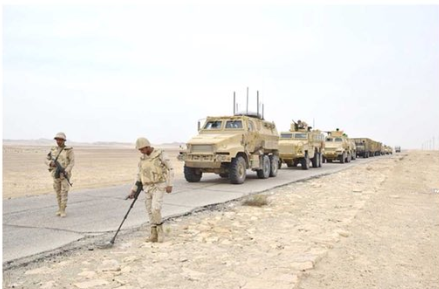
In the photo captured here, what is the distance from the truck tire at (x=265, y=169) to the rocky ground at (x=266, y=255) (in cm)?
695

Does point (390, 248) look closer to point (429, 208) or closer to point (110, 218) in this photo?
point (429, 208)

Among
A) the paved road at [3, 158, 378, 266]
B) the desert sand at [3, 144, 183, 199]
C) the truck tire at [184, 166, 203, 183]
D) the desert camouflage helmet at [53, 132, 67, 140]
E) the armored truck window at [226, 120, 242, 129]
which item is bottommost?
the desert sand at [3, 144, 183, 199]

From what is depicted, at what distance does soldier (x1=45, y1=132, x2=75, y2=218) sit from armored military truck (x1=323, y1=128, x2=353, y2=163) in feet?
83.2

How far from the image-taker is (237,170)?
45.0 ft

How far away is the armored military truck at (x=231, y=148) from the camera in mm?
13328

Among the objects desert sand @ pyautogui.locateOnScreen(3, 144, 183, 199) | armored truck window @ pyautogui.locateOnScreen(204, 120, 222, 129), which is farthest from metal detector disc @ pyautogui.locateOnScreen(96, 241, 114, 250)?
armored truck window @ pyautogui.locateOnScreen(204, 120, 222, 129)

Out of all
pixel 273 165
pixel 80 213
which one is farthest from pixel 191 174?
pixel 80 213

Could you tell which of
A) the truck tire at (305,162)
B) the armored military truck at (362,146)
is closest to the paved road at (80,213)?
the truck tire at (305,162)

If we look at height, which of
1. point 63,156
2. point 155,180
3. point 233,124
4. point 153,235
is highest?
point 233,124

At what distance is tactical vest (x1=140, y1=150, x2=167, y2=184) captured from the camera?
20.5 ft

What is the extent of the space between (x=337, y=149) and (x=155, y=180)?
26379 mm

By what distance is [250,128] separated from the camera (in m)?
14.9

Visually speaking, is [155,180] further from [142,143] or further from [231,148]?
[231,148]

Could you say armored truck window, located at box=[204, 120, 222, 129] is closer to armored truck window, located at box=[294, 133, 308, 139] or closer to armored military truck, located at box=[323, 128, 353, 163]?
armored truck window, located at box=[294, 133, 308, 139]
